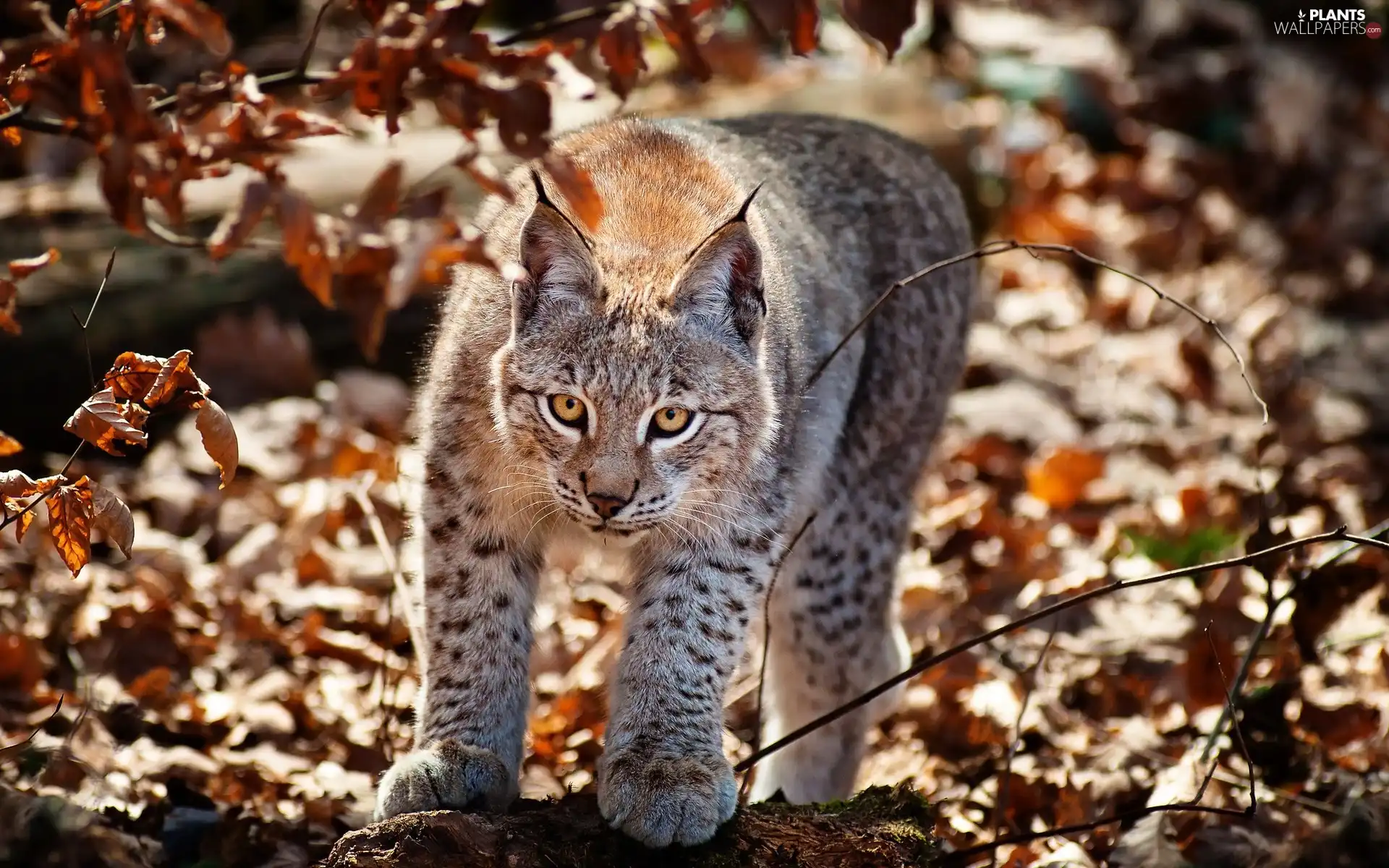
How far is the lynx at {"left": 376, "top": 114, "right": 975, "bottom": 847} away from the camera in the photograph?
3734mm

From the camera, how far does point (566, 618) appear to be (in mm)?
6117

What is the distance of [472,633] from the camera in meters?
3.98

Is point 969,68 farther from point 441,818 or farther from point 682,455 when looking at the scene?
point 441,818

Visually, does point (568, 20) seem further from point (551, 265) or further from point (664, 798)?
point (664, 798)

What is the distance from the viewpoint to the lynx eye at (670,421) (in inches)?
151

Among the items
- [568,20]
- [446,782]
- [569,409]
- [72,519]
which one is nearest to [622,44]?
[568,20]

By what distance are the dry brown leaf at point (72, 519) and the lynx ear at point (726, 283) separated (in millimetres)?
1558

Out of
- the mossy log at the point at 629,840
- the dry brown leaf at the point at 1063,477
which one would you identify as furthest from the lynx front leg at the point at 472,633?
the dry brown leaf at the point at 1063,477

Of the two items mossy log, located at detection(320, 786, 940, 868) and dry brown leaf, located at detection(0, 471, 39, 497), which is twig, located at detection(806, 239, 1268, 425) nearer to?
mossy log, located at detection(320, 786, 940, 868)

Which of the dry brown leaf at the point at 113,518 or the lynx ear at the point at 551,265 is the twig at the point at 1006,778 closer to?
the lynx ear at the point at 551,265

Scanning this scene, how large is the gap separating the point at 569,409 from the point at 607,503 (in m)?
0.29

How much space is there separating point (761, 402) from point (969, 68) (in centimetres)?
878

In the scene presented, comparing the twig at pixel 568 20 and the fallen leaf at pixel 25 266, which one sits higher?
the twig at pixel 568 20

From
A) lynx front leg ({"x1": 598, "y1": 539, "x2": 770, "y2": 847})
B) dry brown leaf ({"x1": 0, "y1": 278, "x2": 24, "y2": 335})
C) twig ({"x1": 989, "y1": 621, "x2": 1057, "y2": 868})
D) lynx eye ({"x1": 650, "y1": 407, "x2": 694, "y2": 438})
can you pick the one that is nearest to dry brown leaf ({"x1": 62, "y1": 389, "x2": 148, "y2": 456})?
dry brown leaf ({"x1": 0, "y1": 278, "x2": 24, "y2": 335})
